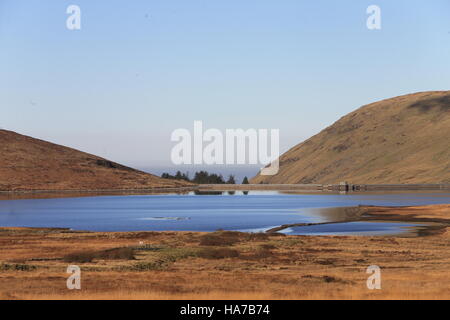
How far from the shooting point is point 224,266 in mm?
48719

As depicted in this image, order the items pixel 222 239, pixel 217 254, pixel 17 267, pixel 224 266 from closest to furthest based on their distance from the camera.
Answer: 1. pixel 17 267
2. pixel 224 266
3. pixel 217 254
4. pixel 222 239

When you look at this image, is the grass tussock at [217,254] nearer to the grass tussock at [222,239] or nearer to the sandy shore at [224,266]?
the sandy shore at [224,266]

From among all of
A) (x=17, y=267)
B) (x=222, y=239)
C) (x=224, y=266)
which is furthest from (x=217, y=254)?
(x=17, y=267)

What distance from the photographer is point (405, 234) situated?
7838 centimetres

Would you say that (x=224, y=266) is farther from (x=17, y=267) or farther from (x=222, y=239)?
(x=222, y=239)

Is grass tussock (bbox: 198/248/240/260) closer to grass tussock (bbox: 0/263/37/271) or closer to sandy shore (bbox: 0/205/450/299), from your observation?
sandy shore (bbox: 0/205/450/299)

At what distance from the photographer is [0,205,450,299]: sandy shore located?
35.8 meters

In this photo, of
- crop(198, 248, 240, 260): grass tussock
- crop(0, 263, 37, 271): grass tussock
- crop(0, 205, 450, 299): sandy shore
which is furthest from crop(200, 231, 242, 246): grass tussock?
crop(0, 263, 37, 271): grass tussock

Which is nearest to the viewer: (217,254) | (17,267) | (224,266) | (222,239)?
(17,267)

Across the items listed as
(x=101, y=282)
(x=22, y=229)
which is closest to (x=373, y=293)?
(x=101, y=282)

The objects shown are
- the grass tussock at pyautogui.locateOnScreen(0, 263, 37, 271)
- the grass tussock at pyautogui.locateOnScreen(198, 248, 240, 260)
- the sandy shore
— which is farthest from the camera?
the grass tussock at pyautogui.locateOnScreen(198, 248, 240, 260)

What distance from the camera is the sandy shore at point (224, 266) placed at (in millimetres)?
35844

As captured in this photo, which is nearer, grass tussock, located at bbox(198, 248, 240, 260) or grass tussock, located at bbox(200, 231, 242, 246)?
grass tussock, located at bbox(198, 248, 240, 260)
